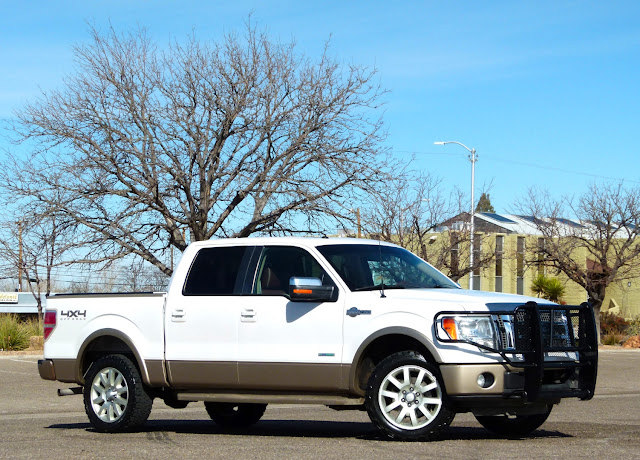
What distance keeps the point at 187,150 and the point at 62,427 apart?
13.2 m

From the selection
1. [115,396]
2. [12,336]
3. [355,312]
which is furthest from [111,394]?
[12,336]

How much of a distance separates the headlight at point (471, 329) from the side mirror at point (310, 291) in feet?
3.90

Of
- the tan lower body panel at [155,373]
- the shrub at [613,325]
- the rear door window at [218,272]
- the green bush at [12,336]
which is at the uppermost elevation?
the rear door window at [218,272]

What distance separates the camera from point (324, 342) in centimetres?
919

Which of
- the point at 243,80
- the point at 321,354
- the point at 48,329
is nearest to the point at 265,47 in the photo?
the point at 243,80

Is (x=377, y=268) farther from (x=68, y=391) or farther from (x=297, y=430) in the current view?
(x=68, y=391)

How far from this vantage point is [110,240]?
77.3 feet

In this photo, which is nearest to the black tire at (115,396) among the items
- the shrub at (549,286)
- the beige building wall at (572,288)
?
the shrub at (549,286)

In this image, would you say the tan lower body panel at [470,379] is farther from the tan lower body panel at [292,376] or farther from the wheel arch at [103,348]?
the wheel arch at [103,348]

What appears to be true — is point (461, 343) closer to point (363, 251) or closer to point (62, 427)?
point (363, 251)

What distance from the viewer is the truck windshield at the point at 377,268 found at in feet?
31.0

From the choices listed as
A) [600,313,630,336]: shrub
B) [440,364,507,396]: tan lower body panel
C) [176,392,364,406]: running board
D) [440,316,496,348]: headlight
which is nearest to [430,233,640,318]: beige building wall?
[600,313,630,336]: shrub

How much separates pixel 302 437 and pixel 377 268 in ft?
6.07

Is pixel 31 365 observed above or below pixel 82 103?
below
